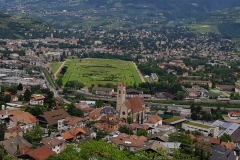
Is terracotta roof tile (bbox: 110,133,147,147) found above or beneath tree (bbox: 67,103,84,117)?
above

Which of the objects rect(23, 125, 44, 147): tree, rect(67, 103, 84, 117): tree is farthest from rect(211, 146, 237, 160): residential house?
rect(67, 103, 84, 117): tree

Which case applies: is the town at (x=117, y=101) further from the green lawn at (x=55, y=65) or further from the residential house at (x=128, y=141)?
the green lawn at (x=55, y=65)

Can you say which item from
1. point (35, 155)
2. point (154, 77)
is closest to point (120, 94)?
point (35, 155)

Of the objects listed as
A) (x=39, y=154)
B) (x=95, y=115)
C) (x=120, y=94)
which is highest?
(x=120, y=94)

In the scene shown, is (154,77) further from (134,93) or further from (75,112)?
(75,112)

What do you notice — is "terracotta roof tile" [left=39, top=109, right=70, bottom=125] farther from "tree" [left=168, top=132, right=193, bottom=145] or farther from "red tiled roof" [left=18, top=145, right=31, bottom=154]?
"tree" [left=168, top=132, right=193, bottom=145]
